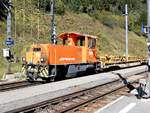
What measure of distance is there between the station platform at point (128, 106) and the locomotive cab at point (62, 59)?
9201 mm

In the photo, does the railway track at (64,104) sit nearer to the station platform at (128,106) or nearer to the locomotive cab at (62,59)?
the station platform at (128,106)

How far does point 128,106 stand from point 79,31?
44.3 metres

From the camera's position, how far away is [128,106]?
15734 millimetres

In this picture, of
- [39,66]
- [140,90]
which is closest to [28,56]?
[39,66]

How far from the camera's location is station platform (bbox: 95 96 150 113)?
1480 centimetres

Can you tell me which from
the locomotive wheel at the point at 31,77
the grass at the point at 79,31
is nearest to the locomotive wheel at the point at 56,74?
the locomotive wheel at the point at 31,77

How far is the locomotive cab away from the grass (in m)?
5.24

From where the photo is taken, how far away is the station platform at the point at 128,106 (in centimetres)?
1480

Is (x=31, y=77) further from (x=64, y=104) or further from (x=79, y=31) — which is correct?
(x=79, y=31)

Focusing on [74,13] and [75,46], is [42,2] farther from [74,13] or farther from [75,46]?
[75,46]

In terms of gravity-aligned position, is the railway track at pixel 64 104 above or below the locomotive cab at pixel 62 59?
below

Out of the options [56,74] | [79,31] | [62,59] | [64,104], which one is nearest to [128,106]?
[64,104]

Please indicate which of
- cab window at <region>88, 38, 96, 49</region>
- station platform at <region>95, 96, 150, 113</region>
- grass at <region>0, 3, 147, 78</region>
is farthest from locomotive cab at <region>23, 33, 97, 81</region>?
station platform at <region>95, 96, 150, 113</region>

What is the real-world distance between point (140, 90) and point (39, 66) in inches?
361
